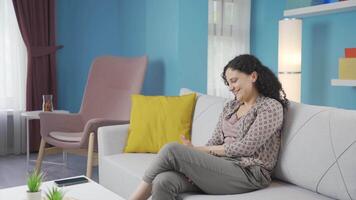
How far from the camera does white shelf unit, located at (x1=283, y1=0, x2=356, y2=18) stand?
326 centimetres

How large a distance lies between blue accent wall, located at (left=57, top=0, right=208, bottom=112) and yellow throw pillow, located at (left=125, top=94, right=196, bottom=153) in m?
1.02

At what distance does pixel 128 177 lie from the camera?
231cm

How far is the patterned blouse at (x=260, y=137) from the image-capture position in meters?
1.92

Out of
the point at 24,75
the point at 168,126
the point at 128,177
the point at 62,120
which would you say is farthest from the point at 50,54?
the point at 128,177

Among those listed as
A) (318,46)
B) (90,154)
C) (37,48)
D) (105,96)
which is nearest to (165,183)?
(90,154)

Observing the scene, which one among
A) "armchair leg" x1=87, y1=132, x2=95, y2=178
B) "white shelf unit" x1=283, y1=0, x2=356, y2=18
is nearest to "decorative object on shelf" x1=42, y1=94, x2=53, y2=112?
"armchair leg" x1=87, y1=132, x2=95, y2=178

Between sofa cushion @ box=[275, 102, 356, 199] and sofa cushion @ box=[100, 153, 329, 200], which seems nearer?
sofa cushion @ box=[275, 102, 356, 199]

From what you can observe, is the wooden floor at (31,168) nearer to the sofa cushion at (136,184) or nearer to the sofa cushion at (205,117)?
the sofa cushion at (136,184)

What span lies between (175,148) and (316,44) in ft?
8.03

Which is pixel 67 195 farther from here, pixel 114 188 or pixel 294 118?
pixel 294 118

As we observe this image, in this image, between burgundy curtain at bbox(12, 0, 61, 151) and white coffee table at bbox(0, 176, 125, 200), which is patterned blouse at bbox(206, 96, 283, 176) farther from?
burgundy curtain at bbox(12, 0, 61, 151)

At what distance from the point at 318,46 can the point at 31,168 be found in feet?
9.43

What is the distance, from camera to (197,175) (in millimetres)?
1870

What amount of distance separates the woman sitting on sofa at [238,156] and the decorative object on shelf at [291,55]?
1.60m
